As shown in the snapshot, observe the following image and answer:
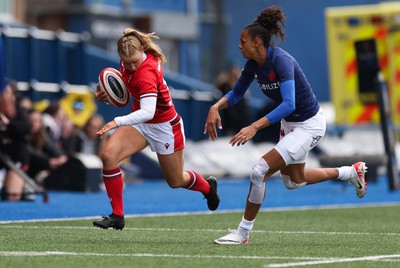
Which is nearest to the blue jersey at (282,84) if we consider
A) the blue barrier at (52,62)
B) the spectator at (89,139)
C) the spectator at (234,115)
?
the spectator at (89,139)

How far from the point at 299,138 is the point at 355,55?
13005 mm

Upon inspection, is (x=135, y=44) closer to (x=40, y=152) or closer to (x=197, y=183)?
(x=197, y=183)

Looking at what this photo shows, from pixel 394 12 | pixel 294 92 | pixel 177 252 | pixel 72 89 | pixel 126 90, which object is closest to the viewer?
pixel 177 252

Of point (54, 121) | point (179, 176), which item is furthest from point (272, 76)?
point (54, 121)

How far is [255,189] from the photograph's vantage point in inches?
442

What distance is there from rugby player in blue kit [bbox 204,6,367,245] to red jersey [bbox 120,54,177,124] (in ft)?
2.30

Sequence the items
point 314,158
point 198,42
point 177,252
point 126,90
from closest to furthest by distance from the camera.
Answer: point 177,252
point 126,90
point 314,158
point 198,42

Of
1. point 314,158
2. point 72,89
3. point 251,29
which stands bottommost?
point 314,158

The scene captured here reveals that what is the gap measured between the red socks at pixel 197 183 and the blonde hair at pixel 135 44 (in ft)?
4.73

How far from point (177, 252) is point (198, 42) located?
→ 36.8 metres

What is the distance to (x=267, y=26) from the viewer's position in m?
11.3

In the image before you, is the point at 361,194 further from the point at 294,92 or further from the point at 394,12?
the point at 394,12

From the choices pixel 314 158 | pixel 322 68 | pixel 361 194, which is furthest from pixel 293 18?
pixel 361 194

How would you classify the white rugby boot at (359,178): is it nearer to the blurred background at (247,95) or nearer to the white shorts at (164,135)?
the white shorts at (164,135)
